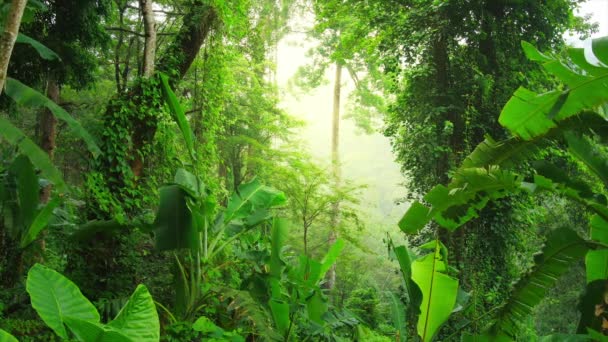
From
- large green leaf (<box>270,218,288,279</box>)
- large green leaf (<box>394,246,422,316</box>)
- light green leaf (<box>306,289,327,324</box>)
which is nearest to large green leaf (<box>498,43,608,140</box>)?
large green leaf (<box>394,246,422,316</box>)

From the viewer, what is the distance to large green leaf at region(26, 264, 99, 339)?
5.17 feet

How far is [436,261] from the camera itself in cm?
360

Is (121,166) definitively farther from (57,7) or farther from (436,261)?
(436,261)

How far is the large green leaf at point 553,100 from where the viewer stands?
8.84 ft

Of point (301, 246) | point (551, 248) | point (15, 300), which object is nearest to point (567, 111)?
point (551, 248)

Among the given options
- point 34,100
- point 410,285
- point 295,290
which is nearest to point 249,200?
point 295,290

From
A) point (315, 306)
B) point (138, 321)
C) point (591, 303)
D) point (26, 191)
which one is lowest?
point (315, 306)

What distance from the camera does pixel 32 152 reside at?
3559 mm

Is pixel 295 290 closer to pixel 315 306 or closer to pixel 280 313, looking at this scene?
pixel 315 306

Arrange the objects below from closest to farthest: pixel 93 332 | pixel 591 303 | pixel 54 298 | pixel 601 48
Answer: pixel 93 332 → pixel 54 298 → pixel 601 48 → pixel 591 303

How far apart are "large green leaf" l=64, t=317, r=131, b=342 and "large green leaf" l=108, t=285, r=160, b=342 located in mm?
126

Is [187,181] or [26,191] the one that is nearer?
[26,191]

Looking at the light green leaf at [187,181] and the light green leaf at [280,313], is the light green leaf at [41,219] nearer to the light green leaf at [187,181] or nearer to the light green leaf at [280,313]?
the light green leaf at [187,181]

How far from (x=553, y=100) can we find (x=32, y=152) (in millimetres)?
4083
